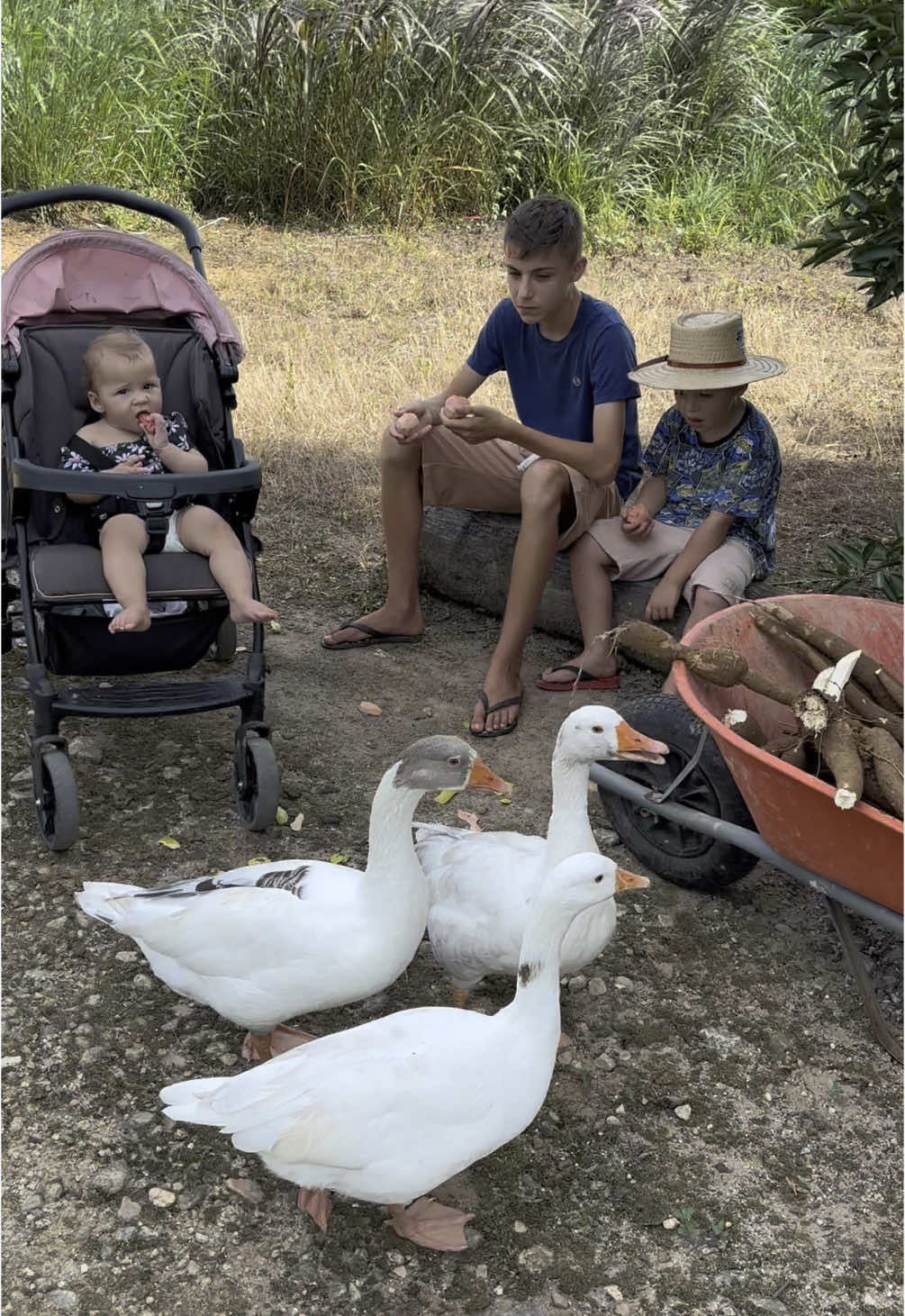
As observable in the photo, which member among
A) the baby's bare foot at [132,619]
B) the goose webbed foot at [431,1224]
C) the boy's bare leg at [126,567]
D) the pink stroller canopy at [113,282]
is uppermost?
the pink stroller canopy at [113,282]

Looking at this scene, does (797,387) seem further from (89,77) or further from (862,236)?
(89,77)

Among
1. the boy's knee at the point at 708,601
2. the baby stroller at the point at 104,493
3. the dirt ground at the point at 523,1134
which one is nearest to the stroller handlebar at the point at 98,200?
the baby stroller at the point at 104,493

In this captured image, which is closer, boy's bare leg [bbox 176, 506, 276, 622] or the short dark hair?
boy's bare leg [bbox 176, 506, 276, 622]

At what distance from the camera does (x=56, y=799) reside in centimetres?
343

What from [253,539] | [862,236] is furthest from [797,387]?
[253,539]

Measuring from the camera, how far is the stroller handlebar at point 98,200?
13.2 feet

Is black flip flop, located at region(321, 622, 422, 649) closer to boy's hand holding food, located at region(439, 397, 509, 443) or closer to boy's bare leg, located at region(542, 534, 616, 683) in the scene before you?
boy's bare leg, located at region(542, 534, 616, 683)

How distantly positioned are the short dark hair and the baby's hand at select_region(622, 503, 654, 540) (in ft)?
2.81

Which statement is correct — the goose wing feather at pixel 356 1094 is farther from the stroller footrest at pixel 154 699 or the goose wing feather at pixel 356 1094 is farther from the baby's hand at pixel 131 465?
the baby's hand at pixel 131 465

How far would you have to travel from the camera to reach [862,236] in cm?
387

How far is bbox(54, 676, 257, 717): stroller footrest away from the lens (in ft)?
11.6

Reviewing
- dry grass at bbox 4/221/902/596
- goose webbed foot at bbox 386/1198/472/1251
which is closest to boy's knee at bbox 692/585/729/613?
dry grass at bbox 4/221/902/596

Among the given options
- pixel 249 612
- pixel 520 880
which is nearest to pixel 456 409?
pixel 249 612

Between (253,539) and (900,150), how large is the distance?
7.15 feet
